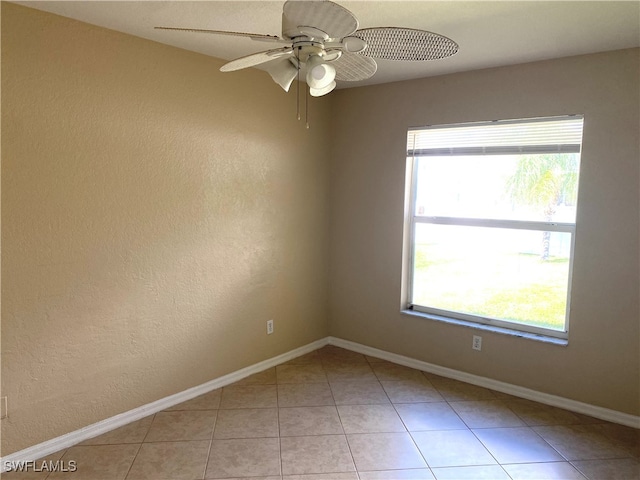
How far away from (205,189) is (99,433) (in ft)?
5.32

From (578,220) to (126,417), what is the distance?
3.10 m

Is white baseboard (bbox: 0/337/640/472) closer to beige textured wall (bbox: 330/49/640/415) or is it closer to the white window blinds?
beige textured wall (bbox: 330/49/640/415)

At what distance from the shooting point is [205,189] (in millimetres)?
3053

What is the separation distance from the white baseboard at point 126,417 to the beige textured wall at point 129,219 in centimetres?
5

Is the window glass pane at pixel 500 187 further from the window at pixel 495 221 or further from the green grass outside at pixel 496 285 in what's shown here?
the green grass outside at pixel 496 285

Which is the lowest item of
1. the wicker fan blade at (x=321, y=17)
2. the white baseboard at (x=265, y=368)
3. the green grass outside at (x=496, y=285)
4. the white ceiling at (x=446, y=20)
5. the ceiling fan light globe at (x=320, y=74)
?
the white baseboard at (x=265, y=368)

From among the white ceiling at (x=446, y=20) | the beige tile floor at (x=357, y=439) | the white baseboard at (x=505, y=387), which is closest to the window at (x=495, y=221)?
the white baseboard at (x=505, y=387)

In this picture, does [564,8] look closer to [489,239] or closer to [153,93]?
[489,239]

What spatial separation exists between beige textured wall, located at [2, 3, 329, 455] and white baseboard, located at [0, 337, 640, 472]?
0.05 meters

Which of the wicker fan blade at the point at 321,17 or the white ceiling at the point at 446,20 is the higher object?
the white ceiling at the point at 446,20

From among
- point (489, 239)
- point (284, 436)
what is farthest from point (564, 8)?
point (284, 436)

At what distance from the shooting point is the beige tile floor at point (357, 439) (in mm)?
2311

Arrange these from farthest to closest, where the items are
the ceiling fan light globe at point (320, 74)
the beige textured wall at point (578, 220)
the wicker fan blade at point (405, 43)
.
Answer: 1. the beige textured wall at point (578, 220)
2. the ceiling fan light globe at point (320, 74)
3. the wicker fan blade at point (405, 43)

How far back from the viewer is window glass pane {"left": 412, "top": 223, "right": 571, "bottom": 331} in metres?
3.08
